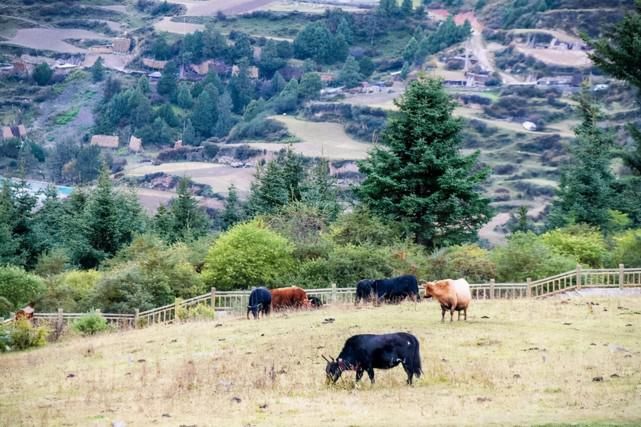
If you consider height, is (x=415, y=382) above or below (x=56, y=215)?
above

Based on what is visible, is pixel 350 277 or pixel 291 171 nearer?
pixel 350 277

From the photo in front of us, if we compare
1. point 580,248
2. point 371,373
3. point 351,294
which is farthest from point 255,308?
point 580,248

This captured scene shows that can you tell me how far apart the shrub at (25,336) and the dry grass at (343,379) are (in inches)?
42.7

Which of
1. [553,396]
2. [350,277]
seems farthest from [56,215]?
[553,396]

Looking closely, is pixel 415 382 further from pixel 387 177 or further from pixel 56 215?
pixel 56 215

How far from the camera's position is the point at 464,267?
1731 inches

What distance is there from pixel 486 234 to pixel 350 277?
92.5m

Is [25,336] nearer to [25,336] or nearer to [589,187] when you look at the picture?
[25,336]

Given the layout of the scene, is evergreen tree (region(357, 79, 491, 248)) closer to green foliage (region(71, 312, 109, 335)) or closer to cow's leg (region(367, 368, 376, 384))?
green foliage (region(71, 312, 109, 335))

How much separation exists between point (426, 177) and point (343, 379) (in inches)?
1286

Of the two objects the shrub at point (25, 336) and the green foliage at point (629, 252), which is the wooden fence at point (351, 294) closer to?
the shrub at point (25, 336)

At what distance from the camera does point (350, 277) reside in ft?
146

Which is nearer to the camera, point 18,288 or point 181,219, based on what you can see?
point 18,288

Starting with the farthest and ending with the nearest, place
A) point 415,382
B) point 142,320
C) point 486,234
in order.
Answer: point 486,234, point 142,320, point 415,382
